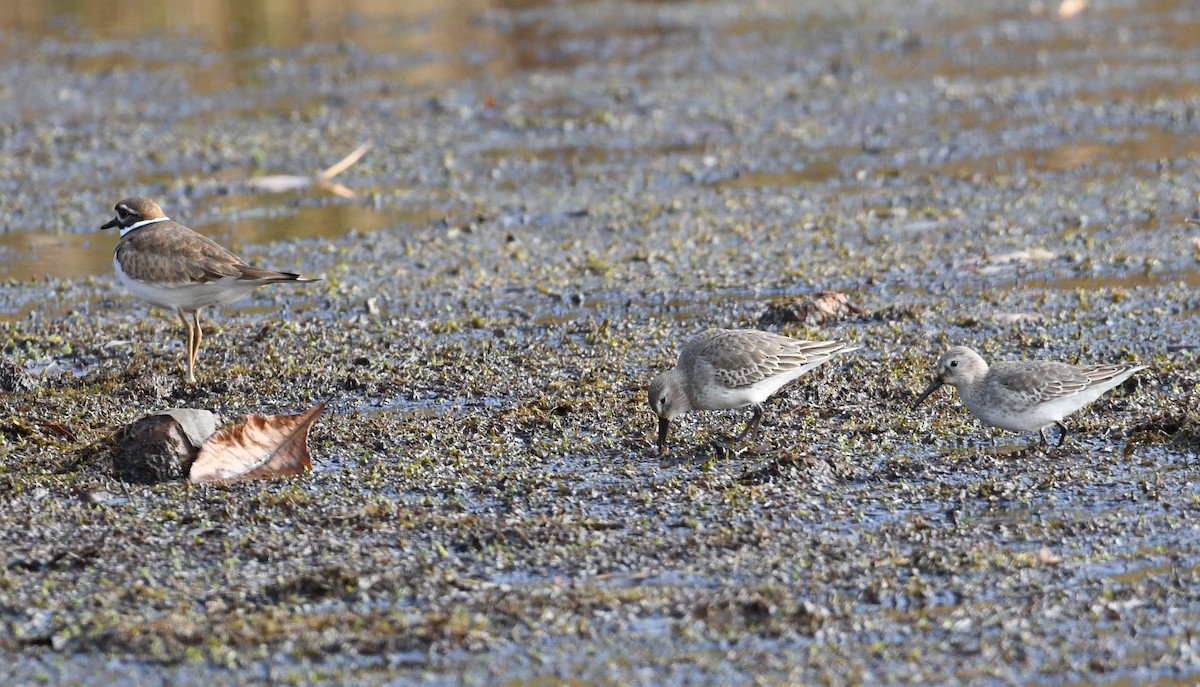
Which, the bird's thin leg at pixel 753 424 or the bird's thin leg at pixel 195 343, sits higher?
the bird's thin leg at pixel 195 343

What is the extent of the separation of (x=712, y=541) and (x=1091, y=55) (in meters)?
15.1

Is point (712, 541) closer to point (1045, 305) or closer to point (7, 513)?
point (7, 513)

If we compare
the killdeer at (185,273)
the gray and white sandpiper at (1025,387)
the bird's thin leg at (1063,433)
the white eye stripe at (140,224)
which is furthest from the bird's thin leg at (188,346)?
the bird's thin leg at (1063,433)

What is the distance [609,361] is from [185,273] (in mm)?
2755

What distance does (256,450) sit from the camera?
7500 mm

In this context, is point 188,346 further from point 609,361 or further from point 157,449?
point 609,361

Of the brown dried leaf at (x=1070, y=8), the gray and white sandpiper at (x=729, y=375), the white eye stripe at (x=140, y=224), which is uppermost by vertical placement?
the brown dried leaf at (x=1070, y=8)

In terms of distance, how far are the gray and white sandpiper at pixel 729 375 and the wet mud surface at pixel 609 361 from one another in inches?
9.6

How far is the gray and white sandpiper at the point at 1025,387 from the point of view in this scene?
7426 mm

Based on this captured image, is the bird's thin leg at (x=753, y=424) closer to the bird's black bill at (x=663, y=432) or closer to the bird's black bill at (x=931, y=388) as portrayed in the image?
the bird's black bill at (x=663, y=432)

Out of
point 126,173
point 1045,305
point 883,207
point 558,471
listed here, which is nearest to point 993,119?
point 883,207

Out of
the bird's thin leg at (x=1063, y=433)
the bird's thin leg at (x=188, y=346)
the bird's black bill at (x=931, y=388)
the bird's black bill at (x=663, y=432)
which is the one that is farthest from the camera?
the bird's thin leg at (x=188, y=346)

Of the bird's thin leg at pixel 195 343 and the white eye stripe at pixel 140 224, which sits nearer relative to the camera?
the bird's thin leg at pixel 195 343

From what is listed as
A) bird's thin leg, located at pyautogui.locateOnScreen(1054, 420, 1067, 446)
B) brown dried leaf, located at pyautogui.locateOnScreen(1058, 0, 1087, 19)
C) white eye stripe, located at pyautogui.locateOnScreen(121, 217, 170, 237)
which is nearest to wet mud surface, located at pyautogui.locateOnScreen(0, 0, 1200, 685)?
bird's thin leg, located at pyautogui.locateOnScreen(1054, 420, 1067, 446)
